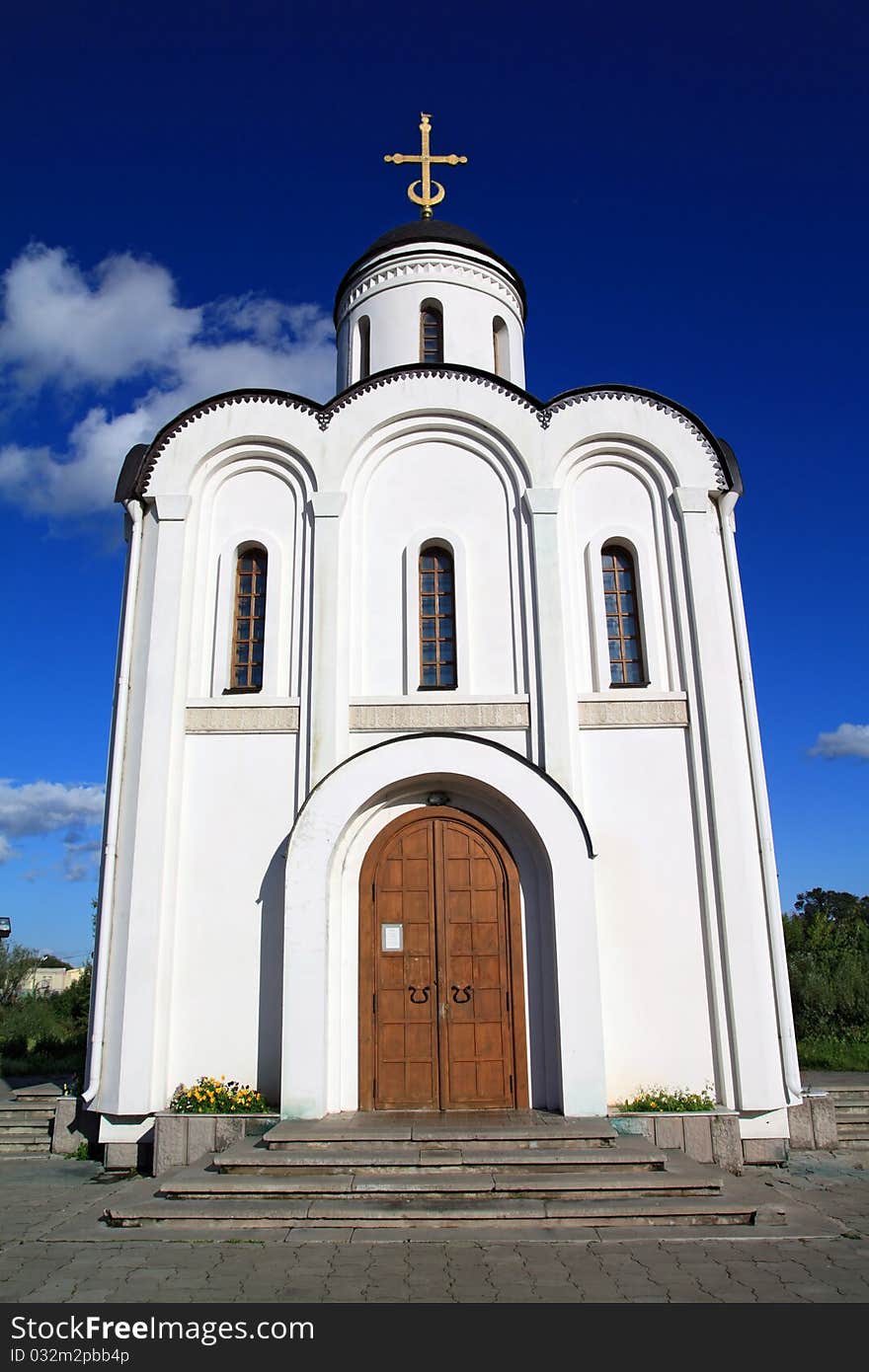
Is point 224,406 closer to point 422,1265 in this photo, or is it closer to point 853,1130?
point 422,1265

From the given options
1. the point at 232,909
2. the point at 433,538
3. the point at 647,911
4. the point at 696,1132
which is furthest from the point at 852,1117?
the point at 433,538

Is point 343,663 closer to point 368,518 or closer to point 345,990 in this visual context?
point 368,518

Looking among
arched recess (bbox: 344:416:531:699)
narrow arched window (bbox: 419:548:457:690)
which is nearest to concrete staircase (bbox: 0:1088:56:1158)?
arched recess (bbox: 344:416:531:699)

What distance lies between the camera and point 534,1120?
26.9ft

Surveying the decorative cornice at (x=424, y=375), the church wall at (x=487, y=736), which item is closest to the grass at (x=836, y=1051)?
the church wall at (x=487, y=736)

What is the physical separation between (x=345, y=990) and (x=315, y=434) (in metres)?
6.29

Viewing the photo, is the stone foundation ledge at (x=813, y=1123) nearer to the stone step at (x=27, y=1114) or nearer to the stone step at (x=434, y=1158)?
the stone step at (x=434, y=1158)

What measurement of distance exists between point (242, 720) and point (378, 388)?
14.3 feet

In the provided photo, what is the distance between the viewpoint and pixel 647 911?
30.0 feet

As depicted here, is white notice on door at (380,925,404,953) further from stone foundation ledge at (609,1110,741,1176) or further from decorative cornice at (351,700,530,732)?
stone foundation ledge at (609,1110,741,1176)

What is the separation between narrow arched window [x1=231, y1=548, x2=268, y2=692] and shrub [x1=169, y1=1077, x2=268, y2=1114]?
4.06 metres

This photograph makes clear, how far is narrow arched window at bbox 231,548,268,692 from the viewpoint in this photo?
402 inches

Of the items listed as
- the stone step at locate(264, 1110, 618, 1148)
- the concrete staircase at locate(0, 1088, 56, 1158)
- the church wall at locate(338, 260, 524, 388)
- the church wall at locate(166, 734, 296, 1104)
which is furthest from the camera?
the church wall at locate(338, 260, 524, 388)

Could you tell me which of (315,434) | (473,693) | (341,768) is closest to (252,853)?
(341,768)
